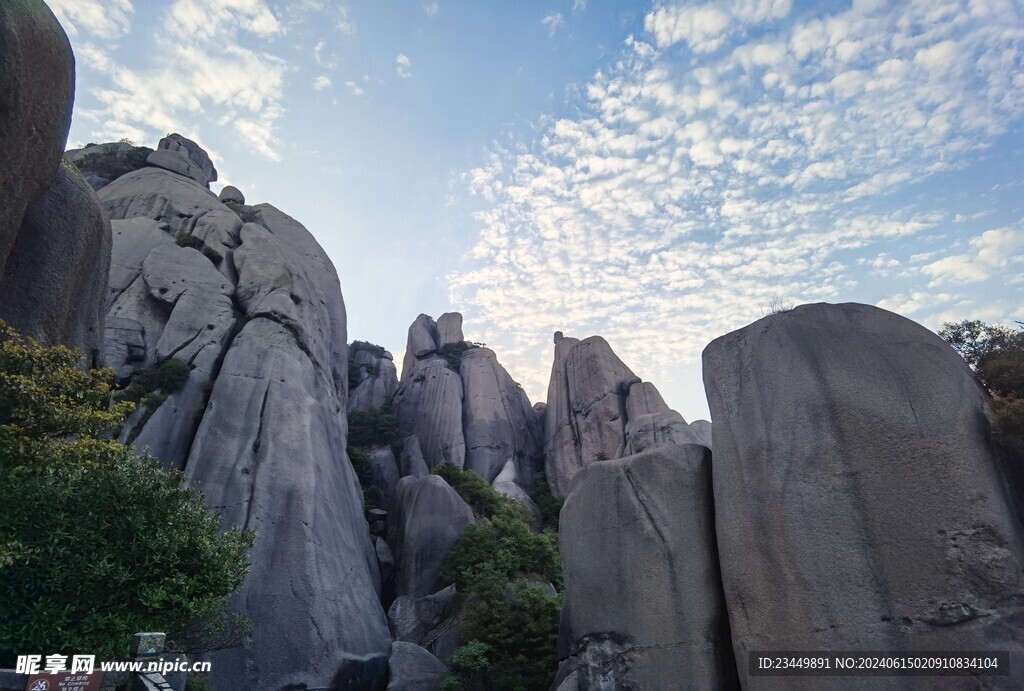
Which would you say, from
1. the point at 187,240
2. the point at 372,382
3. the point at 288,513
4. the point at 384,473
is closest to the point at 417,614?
the point at 288,513

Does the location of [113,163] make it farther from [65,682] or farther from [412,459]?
[65,682]

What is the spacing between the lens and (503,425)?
150ft

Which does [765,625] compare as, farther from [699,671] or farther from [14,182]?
[14,182]

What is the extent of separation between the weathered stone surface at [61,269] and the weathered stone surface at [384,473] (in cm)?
1872

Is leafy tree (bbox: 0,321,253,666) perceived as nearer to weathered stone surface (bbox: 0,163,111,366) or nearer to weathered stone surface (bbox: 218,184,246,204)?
weathered stone surface (bbox: 0,163,111,366)

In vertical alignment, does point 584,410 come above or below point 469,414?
below

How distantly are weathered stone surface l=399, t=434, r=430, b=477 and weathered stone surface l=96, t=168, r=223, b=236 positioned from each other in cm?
1841

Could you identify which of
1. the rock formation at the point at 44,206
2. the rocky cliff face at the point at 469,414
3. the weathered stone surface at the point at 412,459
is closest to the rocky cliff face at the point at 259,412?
the rock formation at the point at 44,206

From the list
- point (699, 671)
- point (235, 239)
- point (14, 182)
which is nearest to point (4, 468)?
point (14, 182)

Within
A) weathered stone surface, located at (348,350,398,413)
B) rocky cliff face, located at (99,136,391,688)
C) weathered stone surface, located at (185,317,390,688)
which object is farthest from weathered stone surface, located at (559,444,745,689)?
weathered stone surface, located at (348,350,398,413)

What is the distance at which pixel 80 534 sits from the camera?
10.0 metres

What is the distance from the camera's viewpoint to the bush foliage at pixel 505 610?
18.0 meters

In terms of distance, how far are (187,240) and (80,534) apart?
20.9 m

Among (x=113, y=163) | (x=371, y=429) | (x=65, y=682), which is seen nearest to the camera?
(x=65, y=682)
